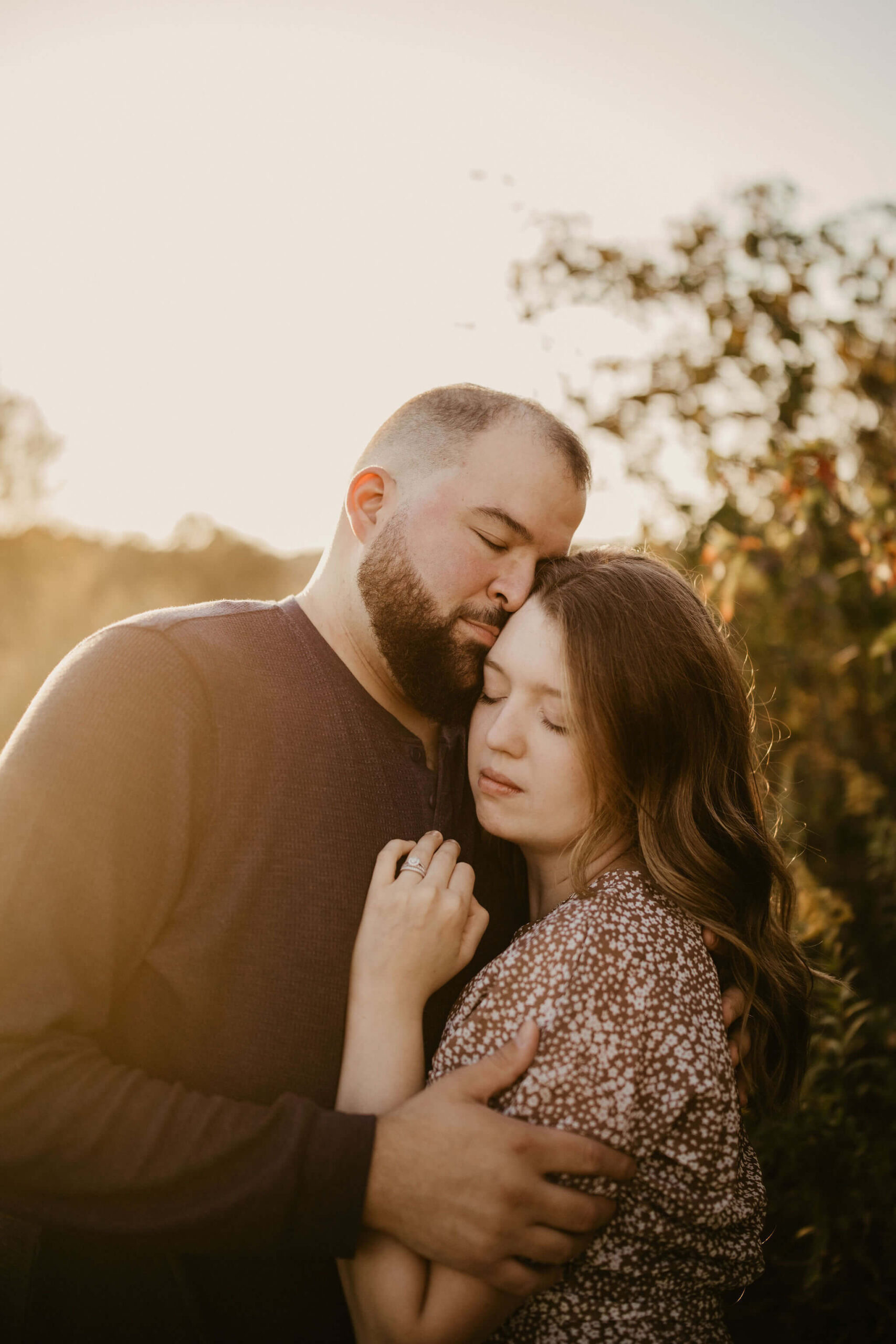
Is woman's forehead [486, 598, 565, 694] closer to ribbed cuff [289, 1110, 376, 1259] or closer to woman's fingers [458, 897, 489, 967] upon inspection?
woman's fingers [458, 897, 489, 967]

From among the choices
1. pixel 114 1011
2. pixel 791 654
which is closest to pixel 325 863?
pixel 114 1011

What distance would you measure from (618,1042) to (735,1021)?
Result: 664 millimetres

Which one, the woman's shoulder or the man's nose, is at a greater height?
the man's nose

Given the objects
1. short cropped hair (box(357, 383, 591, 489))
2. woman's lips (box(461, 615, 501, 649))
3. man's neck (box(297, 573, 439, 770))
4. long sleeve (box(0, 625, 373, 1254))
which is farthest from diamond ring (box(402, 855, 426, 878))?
short cropped hair (box(357, 383, 591, 489))

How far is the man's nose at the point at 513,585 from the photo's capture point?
2234mm

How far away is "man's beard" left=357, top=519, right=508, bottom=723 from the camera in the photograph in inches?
87.1

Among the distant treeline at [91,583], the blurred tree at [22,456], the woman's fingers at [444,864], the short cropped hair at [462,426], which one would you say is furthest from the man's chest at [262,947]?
the blurred tree at [22,456]

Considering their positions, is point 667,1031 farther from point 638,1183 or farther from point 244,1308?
point 244,1308

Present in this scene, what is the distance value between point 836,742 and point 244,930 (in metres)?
4.34

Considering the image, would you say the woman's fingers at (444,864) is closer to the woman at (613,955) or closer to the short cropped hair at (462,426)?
the woman at (613,955)

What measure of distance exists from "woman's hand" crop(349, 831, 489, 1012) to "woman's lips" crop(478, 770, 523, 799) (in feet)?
0.62

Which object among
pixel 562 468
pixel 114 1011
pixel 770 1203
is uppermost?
pixel 562 468

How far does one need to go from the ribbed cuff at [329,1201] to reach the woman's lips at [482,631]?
3.83ft

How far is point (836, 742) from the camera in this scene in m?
5.26
